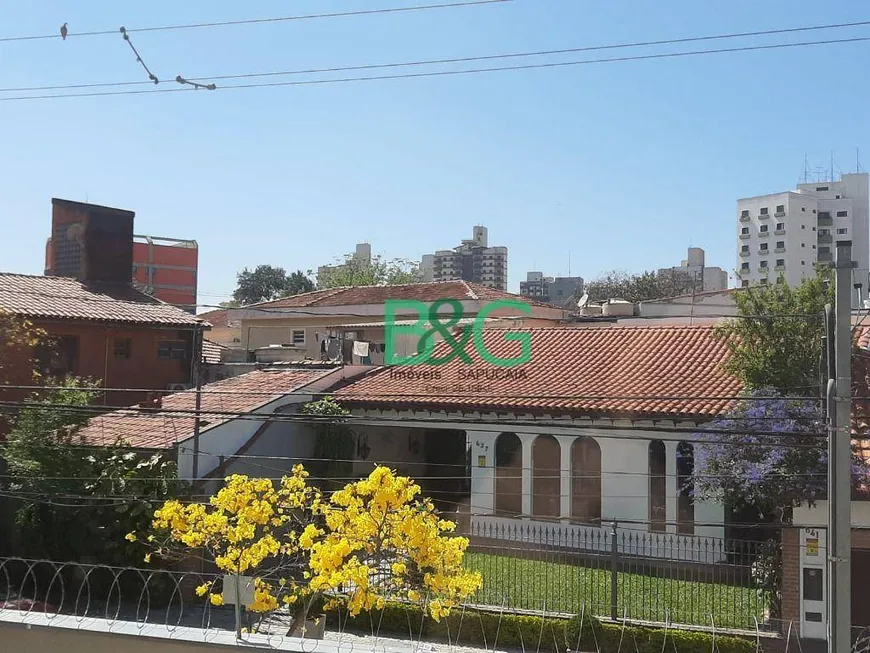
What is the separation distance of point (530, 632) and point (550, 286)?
2424 inches

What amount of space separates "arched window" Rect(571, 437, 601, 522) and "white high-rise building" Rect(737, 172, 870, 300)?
64.9 meters

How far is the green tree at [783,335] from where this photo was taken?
1515cm

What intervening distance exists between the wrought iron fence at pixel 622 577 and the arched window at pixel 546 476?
0.53 m

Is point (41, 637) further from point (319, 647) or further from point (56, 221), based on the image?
point (56, 221)

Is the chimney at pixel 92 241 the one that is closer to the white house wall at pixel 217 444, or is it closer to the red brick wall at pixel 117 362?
the red brick wall at pixel 117 362

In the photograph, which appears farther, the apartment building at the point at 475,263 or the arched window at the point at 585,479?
the apartment building at the point at 475,263

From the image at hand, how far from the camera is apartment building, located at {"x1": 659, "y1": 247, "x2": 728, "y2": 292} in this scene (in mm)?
57191

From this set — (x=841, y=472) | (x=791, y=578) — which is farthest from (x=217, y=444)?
(x=841, y=472)

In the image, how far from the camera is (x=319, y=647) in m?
7.40

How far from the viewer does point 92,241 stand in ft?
90.1

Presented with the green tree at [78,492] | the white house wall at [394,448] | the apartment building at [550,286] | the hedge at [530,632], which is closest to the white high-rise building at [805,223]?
the apartment building at [550,286]

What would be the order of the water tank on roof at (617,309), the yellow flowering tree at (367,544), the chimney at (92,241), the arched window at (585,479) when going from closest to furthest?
the yellow flowering tree at (367,544), the arched window at (585,479), the chimney at (92,241), the water tank on roof at (617,309)

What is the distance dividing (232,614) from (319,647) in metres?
8.78

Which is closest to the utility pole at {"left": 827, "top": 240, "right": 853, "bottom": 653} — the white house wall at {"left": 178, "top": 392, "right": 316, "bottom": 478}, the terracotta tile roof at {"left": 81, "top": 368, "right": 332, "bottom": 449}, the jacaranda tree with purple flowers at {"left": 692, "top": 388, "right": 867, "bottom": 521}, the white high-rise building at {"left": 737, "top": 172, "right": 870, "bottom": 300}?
the jacaranda tree with purple flowers at {"left": 692, "top": 388, "right": 867, "bottom": 521}
